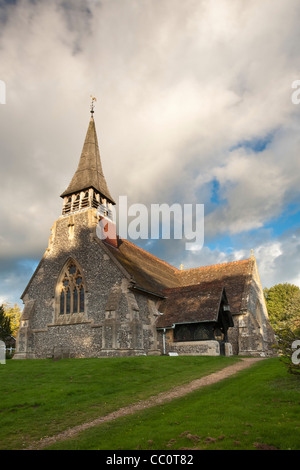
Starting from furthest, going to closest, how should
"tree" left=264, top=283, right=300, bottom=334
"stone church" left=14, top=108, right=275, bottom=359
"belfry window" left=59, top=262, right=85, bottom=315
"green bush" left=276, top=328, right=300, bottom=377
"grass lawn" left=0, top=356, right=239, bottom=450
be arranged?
"tree" left=264, top=283, right=300, bottom=334 → "belfry window" left=59, top=262, right=85, bottom=315 → "stone church" left=14, top=108, right=275, bottom=359 → "green bush" left=276, top=328, right=300, bottom=377 → "grass lawn" left=0, top=356, right=239, bottom=450

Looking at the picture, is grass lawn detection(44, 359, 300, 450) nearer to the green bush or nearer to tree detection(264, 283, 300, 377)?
the green bush

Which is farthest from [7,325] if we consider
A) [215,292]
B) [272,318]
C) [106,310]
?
[272,318]

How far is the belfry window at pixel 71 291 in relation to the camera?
24656 millimetres

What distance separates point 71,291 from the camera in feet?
82.6

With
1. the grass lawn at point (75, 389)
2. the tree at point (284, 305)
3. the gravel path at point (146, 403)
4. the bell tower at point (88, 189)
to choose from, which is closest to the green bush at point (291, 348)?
the gravel path at point (146, 403)

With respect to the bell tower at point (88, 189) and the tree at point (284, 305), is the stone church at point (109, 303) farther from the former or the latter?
the tree at point (284, 305)

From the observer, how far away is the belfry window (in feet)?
80.9

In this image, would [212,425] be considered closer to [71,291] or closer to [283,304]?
[71,291]

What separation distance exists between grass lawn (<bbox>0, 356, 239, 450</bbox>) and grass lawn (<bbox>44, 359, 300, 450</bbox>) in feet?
4.78

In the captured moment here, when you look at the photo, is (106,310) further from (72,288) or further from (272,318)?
(272,318)

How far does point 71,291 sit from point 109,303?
14.8ft

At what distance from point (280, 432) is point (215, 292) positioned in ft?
57.7

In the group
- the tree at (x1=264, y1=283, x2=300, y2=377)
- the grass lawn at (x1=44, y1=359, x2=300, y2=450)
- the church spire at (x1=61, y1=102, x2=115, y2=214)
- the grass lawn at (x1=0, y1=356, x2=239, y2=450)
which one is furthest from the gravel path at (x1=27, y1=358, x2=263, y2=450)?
the tree at (x1=264, y1=283, x2=300, y2=377)

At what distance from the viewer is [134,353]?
20641 millimetres
